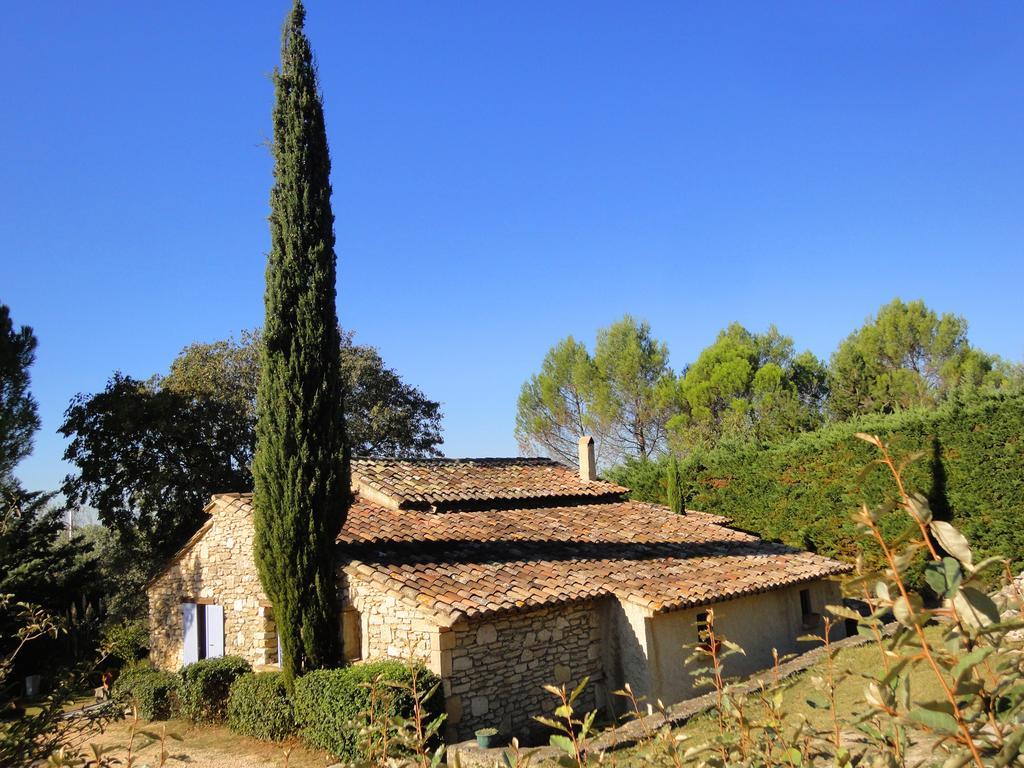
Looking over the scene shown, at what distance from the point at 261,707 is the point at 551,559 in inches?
213

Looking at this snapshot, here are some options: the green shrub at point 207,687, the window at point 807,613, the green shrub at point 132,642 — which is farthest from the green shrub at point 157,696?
the window at point 807,613

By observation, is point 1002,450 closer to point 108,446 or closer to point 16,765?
point 16,765

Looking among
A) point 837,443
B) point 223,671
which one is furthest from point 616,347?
point 223,671

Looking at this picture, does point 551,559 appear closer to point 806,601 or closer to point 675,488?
point 806,601

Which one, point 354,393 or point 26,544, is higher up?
point 354,393

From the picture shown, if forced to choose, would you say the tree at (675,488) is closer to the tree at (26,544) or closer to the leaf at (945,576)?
the tree at (26,544)

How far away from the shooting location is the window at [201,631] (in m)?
14.3

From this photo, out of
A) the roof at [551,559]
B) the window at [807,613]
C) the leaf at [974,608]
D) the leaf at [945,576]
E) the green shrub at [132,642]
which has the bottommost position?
the green shrub at [132,642]

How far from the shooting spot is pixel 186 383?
24.2 meters

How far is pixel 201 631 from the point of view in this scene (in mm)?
14867

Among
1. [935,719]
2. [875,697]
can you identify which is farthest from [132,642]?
[935,719]

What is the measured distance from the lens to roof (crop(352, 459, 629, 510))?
586 inches

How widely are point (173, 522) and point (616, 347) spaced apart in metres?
21.1

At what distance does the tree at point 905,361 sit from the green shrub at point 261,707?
2511 cm
